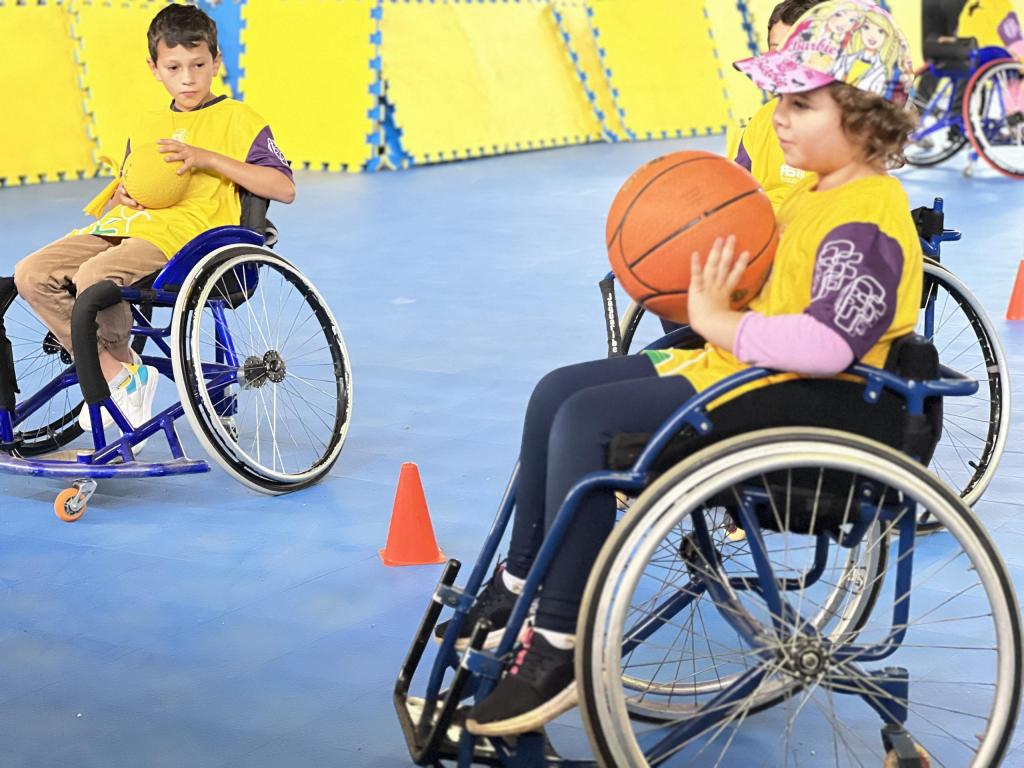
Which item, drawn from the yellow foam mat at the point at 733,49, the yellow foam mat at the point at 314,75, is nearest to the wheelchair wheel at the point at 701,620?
the yellow foam mat at the point at 314,75

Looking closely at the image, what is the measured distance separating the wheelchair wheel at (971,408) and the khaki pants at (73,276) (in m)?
1.88

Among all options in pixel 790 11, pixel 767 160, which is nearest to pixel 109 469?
pixel 767 160

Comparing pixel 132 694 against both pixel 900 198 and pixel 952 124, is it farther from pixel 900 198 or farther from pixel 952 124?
pixel 952 124

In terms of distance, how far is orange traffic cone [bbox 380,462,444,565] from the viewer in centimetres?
302

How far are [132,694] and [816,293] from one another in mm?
1379

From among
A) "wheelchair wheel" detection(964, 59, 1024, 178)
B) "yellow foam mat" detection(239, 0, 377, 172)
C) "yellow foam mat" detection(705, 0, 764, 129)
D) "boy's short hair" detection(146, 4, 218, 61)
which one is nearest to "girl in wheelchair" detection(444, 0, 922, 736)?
"boy's short hair" detection(146, 4, 218, 61)

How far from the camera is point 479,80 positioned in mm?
11031

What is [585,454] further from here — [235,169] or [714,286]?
[235,169]

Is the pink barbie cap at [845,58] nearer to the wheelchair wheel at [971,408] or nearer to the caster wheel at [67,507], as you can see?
the wheelchair wheel at [971,408]

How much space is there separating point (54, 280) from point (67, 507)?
1.90ft

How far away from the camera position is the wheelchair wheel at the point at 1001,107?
350 inches

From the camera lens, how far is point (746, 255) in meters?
2.00

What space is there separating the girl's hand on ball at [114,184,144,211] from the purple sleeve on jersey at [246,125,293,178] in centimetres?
31

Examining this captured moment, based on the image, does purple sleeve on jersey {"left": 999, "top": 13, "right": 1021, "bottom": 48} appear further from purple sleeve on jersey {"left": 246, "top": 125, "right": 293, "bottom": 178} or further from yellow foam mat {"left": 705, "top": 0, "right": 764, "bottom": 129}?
purple sleeve on jersey {"left": 246, "top": 125, "right": 293, "bottom": 178}
